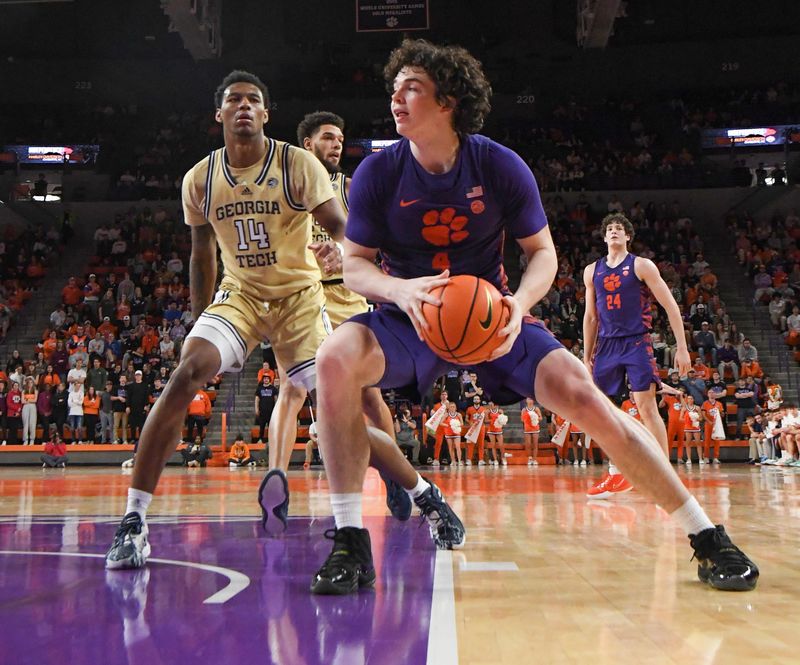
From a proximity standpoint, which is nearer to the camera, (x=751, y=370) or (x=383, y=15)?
(x=751, y=370)

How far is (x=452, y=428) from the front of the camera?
48.8 feet

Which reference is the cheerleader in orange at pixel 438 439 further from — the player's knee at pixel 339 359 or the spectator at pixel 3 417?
the player's knee at pixel 339 359

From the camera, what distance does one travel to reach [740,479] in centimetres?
950

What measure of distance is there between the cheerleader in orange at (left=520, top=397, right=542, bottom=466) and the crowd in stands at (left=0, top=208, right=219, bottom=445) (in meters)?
5.92

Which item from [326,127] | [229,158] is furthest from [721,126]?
[229,158]

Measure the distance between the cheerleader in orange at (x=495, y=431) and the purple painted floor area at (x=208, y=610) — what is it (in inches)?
441

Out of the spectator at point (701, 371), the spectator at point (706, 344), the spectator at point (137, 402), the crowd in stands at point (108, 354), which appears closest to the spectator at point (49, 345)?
the crowd in stands at point (108, 354)

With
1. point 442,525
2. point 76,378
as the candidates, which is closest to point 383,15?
point 76,378

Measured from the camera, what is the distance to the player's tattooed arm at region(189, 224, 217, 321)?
4.23m

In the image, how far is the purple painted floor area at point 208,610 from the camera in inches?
74.1

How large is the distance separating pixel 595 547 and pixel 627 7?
2444 cm

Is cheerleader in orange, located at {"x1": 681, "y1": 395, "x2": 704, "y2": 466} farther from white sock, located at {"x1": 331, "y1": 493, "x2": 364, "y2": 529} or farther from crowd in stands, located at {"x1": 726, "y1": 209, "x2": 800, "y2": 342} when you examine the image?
white sock, located at {"x1": 331, "y1": 493, "x2": 364, "y2": 529}

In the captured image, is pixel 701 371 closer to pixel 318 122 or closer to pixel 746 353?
pixel 746 353

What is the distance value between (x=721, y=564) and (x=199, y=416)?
13547mm
